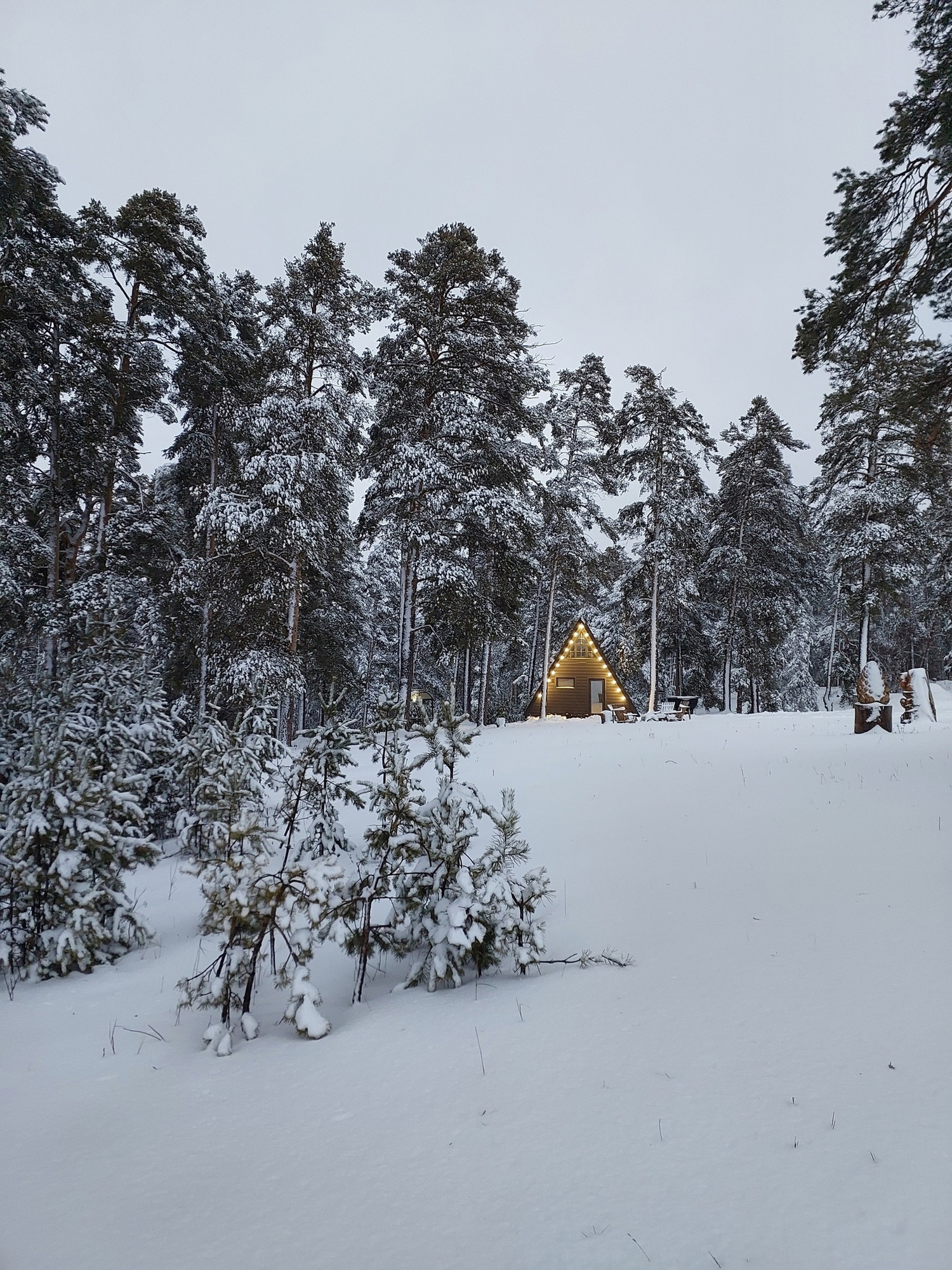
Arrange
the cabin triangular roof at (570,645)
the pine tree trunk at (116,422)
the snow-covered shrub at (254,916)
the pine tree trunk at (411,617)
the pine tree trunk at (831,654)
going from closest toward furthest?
the snow-covered shrub at (254,916)
the pine tree trunk at (116,422)
the pine tree trunk at (411,617)
the cabin triangular roof at (570,645)
the pine tree trunk at (831,654)

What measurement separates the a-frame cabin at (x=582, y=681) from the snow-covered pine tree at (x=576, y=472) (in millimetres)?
4264

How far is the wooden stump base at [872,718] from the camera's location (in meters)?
12.3

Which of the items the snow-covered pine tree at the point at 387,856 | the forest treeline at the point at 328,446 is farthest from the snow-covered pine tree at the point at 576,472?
the snow-covered pine tree at the point at 387,856

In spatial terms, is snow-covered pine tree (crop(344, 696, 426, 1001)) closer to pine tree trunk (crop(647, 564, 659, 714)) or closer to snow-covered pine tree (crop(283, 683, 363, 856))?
snow-covered pine tree (crop(283, 683, 363, 856))

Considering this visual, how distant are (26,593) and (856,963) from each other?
15.4 meters

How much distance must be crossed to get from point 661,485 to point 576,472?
11.0 feet

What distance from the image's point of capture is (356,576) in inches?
895

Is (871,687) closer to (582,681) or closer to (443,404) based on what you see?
(443,404)

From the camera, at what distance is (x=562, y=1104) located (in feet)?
8.96

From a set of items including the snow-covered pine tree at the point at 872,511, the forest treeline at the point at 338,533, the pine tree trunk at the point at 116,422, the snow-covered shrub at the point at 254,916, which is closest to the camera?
the snow-covered shrub at the point at 254,916

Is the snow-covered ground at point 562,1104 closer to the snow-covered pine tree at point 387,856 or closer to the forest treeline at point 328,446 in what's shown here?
the snow-covered pine tree at point 387,856

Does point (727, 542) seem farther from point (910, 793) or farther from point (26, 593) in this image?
point (26, 593)

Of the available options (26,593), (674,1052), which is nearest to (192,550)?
(26,593)

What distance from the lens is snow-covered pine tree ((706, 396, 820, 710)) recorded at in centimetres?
2495
